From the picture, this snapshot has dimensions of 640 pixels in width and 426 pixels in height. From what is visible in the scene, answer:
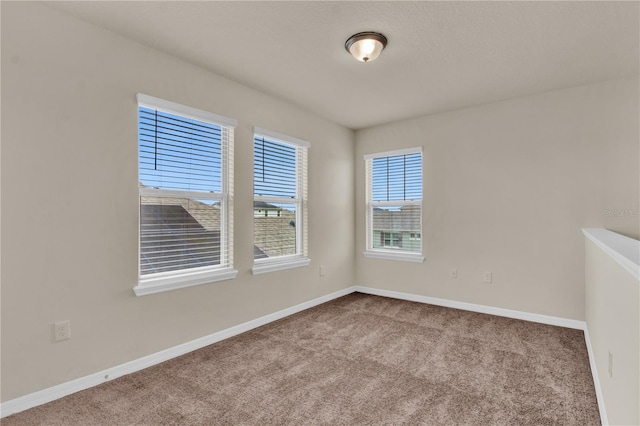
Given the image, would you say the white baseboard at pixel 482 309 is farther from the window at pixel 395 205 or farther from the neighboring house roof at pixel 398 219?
the neighboring house roof at pixel 398 219

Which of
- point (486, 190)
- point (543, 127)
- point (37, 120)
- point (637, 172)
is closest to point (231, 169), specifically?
point (37, 120)

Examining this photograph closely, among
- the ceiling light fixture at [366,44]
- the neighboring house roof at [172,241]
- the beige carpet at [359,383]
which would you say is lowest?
the beige carpet at [359,383]

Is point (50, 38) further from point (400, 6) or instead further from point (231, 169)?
point (400, 6)

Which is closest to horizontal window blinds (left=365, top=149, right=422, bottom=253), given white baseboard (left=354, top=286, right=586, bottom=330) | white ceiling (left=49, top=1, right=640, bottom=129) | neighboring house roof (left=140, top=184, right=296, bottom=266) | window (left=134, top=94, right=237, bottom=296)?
white baseboard (left=354, top=286, right=586, bottom=330)

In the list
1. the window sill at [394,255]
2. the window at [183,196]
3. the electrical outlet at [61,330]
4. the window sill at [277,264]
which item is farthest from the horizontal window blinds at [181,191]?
the window sill at [394,255]

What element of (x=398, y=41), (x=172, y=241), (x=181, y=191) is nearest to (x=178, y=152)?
(x=181, y=191)

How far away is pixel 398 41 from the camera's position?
2473 mm

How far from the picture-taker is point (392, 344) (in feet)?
9.75

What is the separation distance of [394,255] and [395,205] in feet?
2.36

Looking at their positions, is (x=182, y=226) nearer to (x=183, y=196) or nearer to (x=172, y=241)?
(x=172, y=241)

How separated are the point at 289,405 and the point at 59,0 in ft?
9.62

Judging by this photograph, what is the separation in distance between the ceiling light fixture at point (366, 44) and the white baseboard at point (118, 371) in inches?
107

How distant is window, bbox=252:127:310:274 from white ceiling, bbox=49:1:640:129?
0.65 metres

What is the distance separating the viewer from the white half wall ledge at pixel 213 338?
201 cm
